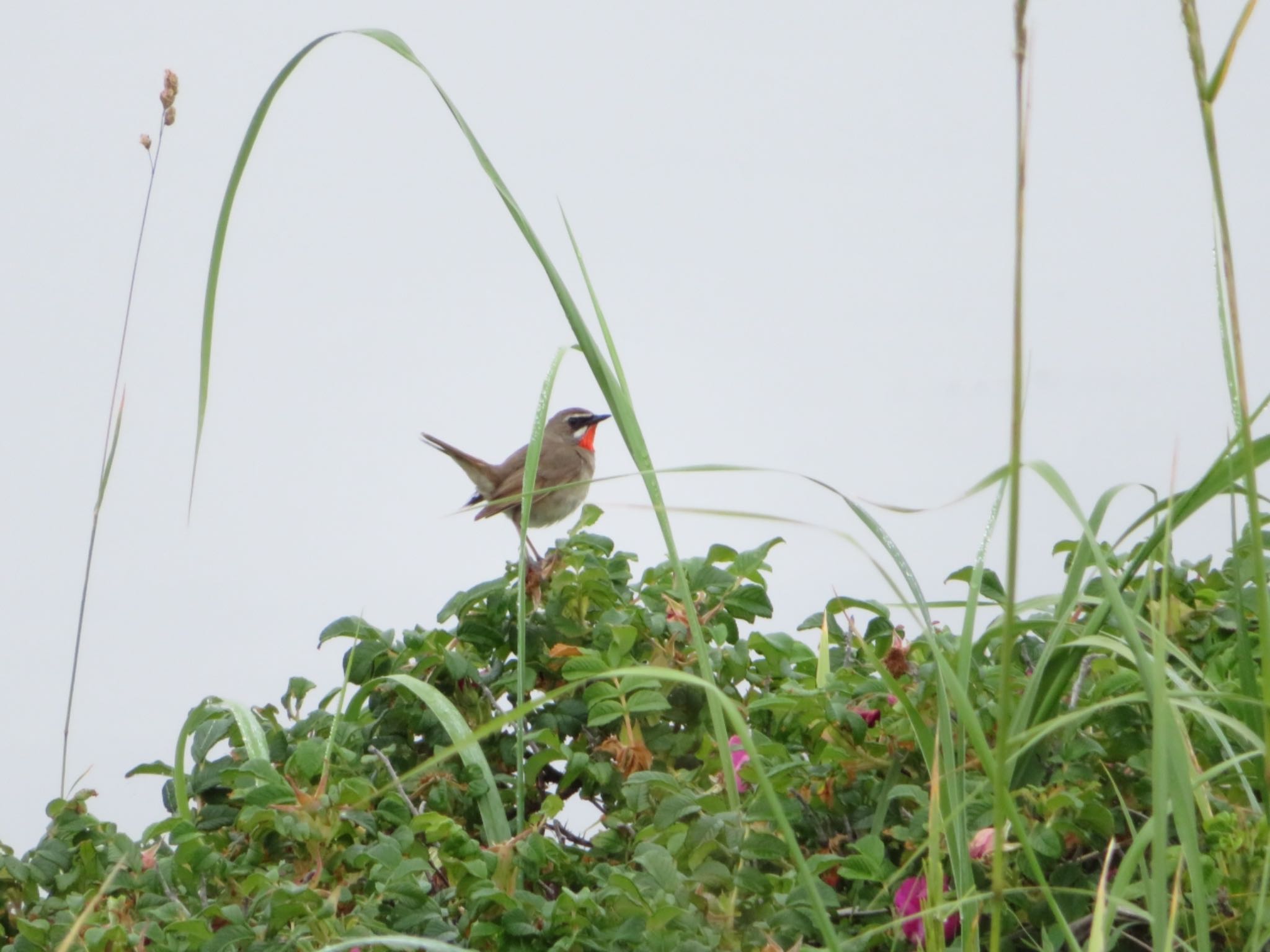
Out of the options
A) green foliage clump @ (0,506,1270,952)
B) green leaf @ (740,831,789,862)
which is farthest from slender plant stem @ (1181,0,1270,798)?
green leaf @ (740,831,789,862)

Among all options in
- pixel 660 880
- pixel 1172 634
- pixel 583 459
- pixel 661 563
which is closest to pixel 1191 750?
pixel 1172 634

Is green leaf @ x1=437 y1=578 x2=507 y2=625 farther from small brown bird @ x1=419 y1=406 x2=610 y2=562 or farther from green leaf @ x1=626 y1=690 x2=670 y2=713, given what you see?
small brown bird @ x1=419 y1=406 x2=610 y2=562

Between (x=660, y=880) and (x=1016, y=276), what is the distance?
0.91 meters

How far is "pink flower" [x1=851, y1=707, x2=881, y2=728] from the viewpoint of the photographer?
2070mm

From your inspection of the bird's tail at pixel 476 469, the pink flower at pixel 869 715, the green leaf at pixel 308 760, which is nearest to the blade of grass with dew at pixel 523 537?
the green leaf at pixel 308 760

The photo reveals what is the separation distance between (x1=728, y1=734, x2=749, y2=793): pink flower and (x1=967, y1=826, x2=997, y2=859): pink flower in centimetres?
32

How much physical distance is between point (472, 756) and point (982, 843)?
72cm

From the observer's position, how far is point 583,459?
6.64m

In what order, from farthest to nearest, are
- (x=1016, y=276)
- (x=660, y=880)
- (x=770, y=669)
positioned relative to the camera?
(x=770, y=669) < (x=660, y=880) < (x=1016, y=276)

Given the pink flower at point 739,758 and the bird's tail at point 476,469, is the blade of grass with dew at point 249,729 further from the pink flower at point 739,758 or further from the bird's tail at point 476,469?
the bird's tail at point 476,469

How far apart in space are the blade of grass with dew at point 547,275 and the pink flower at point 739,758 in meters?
0.08

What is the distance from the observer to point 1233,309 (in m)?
1.46

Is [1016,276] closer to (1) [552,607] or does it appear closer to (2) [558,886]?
(2) [558,886]

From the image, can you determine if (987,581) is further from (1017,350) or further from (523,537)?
(1017,350)
